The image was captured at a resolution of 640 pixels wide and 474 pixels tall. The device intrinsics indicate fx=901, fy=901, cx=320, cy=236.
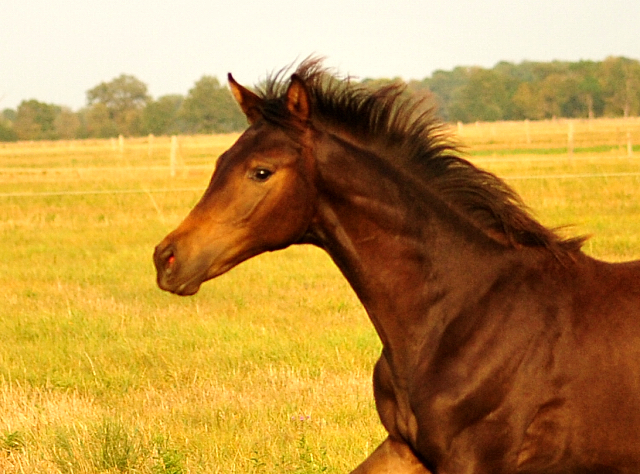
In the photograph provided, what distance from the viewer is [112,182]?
68.6ft

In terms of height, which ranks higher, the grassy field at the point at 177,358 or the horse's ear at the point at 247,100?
the horse's ear at the point at 247,100

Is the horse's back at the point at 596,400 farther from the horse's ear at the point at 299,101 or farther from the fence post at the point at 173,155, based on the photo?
the fence post at the point at 173,155

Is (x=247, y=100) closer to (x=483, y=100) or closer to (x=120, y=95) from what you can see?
(x=483, y=100)

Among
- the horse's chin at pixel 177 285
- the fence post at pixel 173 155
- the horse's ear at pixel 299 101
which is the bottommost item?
the fence post at pixel 173 155

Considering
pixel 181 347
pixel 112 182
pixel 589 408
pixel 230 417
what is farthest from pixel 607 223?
pixel 112 182

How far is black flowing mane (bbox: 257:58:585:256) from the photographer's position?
3.45m

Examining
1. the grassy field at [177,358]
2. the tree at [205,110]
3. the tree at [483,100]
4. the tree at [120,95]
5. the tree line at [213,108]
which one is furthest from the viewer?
the tree at [120,95]

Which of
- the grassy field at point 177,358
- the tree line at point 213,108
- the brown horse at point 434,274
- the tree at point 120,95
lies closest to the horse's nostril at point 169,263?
the brown horse at point 434,274

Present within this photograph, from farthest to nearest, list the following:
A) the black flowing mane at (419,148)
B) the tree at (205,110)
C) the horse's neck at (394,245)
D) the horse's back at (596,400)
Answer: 1. the tree at (205,110)
2. the black flowing mane at (419,148)
3. the horse's neck at (394,245)
4. the horse's back at (596,400)

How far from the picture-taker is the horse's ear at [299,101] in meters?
3.23

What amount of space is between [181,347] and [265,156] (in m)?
4.01

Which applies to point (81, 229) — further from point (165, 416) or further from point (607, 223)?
point (165, 416)

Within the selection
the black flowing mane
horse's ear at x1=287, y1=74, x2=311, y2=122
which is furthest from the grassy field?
horse's ear at x1=287, y1=74, x2=311, y2=122

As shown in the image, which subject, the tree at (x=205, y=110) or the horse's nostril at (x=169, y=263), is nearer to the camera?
the horse's nostril at (x=169, y=263)
